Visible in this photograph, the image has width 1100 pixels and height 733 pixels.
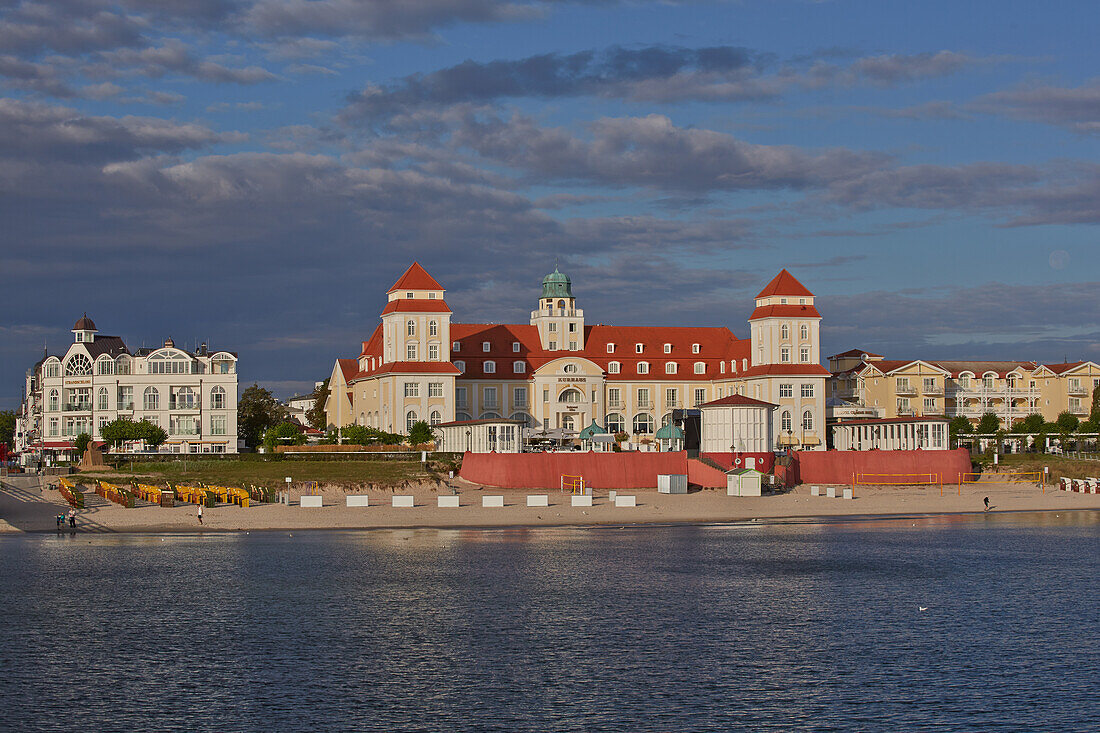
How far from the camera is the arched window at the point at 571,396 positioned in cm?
12912

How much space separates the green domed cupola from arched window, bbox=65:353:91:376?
4726 centimetres

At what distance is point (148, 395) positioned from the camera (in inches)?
4611

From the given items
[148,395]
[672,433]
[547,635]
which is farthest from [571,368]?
[547,635]

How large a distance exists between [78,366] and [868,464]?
7283 cm

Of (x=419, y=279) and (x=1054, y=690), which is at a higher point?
(x=419, y=279)

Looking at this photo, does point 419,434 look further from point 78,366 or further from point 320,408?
point 320,408

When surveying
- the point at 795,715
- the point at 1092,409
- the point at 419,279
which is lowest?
the point at 795,715

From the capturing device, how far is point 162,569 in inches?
2276

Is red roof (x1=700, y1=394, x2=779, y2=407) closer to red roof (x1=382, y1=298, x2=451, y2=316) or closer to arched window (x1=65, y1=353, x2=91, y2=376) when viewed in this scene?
red roof (x1=382, y1=298, x2=451, y2=316)

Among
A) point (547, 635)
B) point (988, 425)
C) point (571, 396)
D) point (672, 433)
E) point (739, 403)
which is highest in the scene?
point (571, 396)

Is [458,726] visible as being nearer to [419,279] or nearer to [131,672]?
[131,672]

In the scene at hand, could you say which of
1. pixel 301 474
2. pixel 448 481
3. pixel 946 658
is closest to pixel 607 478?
pixel 448 481

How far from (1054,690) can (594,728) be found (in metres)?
12.9

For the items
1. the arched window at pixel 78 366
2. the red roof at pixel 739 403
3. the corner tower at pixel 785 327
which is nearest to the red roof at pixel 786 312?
the corner tower at pixel 785 327
